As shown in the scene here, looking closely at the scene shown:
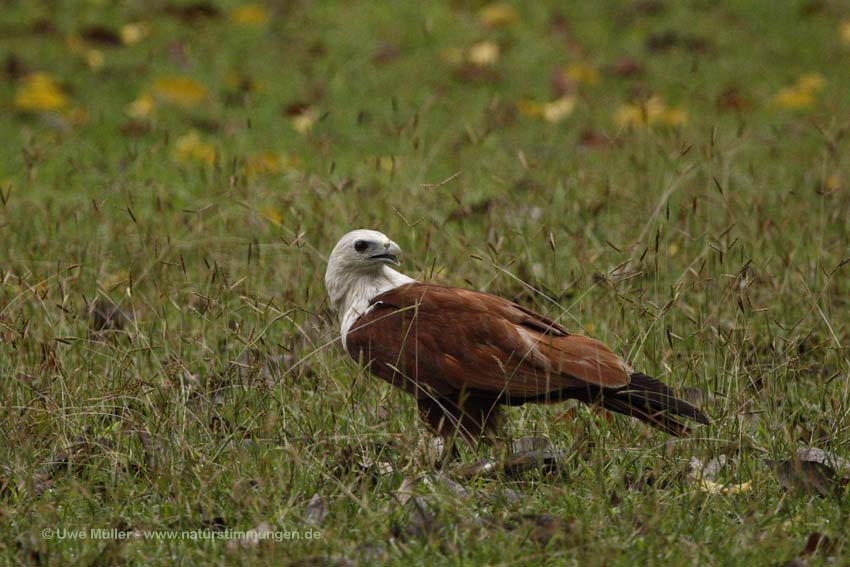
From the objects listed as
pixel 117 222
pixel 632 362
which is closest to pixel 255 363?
pixel 632 362

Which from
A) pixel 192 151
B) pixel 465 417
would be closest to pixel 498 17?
pixel 192 151

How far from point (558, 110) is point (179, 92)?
7.39 feet

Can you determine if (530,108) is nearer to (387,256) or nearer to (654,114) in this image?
(654,114)

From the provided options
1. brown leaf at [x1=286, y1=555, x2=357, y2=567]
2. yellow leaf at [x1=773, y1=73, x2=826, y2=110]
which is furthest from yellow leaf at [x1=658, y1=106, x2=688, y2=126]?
brown leaf at [x1=286, y1=555, x2=357, y2=567]

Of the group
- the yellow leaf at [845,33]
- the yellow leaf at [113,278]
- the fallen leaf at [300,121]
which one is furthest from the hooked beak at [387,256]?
the yellow leaf at [845,33]

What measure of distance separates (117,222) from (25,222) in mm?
392

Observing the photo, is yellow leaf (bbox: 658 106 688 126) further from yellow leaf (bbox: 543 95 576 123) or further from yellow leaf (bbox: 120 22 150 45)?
yellow leaf (bbox: 120 22 150 45)

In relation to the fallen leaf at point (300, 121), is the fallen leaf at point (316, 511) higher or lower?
higher

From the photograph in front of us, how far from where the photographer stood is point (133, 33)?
8422 millimetres

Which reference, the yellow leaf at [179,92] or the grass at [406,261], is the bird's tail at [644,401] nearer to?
the grass at [406,261]

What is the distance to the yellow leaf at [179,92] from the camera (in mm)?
7512

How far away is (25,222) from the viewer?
5.34 meters

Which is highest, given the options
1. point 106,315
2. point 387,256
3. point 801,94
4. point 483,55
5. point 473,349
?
point 387,256

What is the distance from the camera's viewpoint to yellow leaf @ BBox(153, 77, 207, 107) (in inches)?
296
